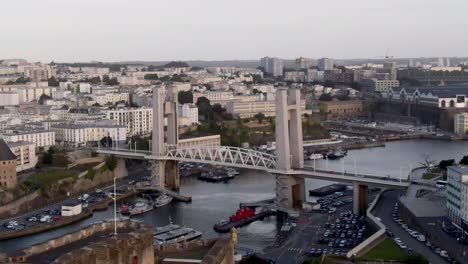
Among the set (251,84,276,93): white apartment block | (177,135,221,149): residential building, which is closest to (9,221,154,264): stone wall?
(177,135,221,149): residential building

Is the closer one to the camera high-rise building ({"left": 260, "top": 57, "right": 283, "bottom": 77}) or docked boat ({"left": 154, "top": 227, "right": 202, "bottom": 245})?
docked boat ({"left": 154, "top": 227, "right": 202, "bottom": 245})

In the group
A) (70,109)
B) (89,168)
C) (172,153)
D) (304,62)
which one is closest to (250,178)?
(172,153)

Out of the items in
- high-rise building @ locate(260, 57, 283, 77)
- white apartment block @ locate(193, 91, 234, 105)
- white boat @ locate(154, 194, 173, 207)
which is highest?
high-rise building @ locate(260, 57, 283, 77)

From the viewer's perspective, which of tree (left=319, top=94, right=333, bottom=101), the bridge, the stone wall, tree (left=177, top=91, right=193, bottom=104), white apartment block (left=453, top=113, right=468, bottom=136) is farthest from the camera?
tree (left=319, top=94, right=333, bottom=101)

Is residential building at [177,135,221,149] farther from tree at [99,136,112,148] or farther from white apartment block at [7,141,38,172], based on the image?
white apartment block at [7,141,38,172]

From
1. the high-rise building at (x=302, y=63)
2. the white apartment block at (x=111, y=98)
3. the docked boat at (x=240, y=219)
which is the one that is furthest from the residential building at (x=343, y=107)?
the high-rise building at (x=302, y=63)

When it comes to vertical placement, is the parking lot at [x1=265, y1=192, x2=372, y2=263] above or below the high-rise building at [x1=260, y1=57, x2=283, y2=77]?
below

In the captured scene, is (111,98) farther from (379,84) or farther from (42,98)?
(379,84)

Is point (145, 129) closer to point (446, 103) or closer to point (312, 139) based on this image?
point (312, 139)
